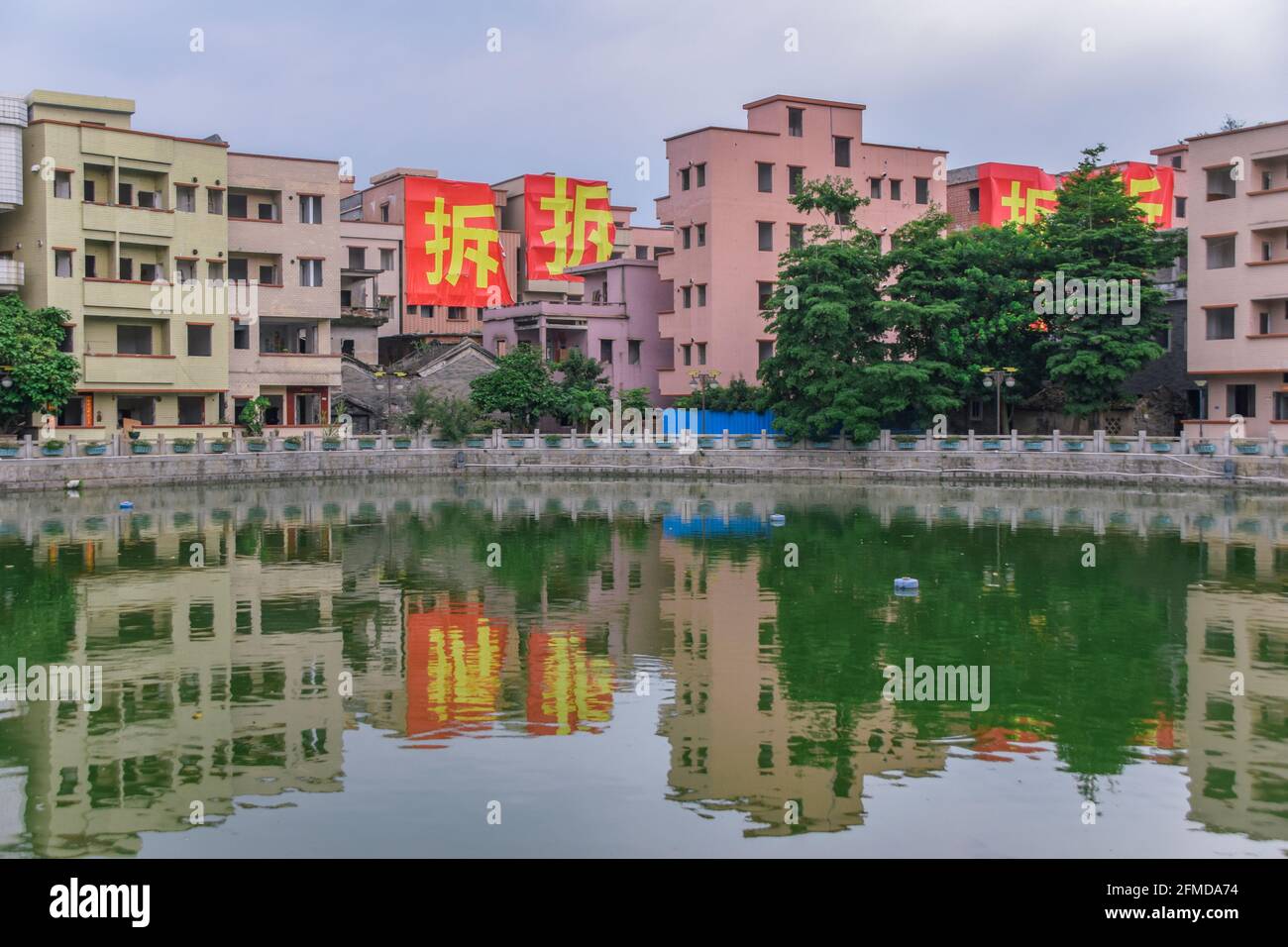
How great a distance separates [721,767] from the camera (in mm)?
13828

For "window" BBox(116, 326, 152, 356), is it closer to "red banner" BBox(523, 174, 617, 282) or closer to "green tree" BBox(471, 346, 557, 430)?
"green tree" BBox(471, 346, 557, 430)

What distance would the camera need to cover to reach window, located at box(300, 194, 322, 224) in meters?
55.8

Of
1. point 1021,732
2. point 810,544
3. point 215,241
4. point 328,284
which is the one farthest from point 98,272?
point 1021,732

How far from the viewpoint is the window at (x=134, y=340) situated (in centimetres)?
5119

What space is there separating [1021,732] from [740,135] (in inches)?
1780

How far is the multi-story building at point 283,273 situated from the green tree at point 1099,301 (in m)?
27.4

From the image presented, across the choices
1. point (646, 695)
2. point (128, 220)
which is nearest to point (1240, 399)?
point (646, 695)

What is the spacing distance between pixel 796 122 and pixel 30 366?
103ft

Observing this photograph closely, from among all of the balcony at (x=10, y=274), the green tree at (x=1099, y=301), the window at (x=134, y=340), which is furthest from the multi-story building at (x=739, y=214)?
the balcony at (x=10, y=274)

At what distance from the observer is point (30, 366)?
44594mm

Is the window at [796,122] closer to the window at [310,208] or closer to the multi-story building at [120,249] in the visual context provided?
the window at [310,208]

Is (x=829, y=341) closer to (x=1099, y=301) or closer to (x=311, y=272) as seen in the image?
(x=1099, y=301)

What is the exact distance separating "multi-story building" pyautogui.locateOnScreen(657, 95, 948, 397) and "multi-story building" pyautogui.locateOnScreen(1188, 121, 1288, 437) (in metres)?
14.5

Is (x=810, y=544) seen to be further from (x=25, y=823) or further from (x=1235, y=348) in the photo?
(x=1235, y=348)
